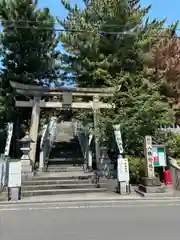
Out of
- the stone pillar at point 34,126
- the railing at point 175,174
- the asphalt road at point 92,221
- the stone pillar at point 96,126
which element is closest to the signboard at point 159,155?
the railing at point 175,174

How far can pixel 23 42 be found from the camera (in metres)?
18.9

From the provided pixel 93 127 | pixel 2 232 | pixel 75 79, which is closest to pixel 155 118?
pixel 93 127

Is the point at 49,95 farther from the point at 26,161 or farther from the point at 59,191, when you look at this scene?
the point at 59,191

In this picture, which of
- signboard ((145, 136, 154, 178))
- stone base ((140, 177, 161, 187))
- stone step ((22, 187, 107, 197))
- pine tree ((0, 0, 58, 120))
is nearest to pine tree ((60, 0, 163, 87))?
pine tree ((0, 0, 58, 120))

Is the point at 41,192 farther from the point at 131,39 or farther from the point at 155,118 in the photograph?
the point at 131,39

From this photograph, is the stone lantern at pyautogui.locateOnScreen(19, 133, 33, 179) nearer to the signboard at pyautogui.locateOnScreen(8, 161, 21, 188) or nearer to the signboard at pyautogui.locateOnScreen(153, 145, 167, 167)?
the signboard at pyautogui.locateOnScreen(8, 161, 21, 188)

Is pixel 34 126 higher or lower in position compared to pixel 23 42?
lower

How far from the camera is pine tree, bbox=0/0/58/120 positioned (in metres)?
18.5

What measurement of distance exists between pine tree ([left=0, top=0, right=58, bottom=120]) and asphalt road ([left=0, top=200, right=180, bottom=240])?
10.5 meters

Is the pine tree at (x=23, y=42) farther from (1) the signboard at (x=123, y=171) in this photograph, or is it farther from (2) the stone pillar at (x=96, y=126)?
(1) the signboard at (x=123, y=171)

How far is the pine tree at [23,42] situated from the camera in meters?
18.5

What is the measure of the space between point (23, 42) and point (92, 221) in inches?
559

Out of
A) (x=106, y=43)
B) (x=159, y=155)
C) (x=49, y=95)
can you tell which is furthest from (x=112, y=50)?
(x=159, y=155)

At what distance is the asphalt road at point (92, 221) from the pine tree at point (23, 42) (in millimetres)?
10521
